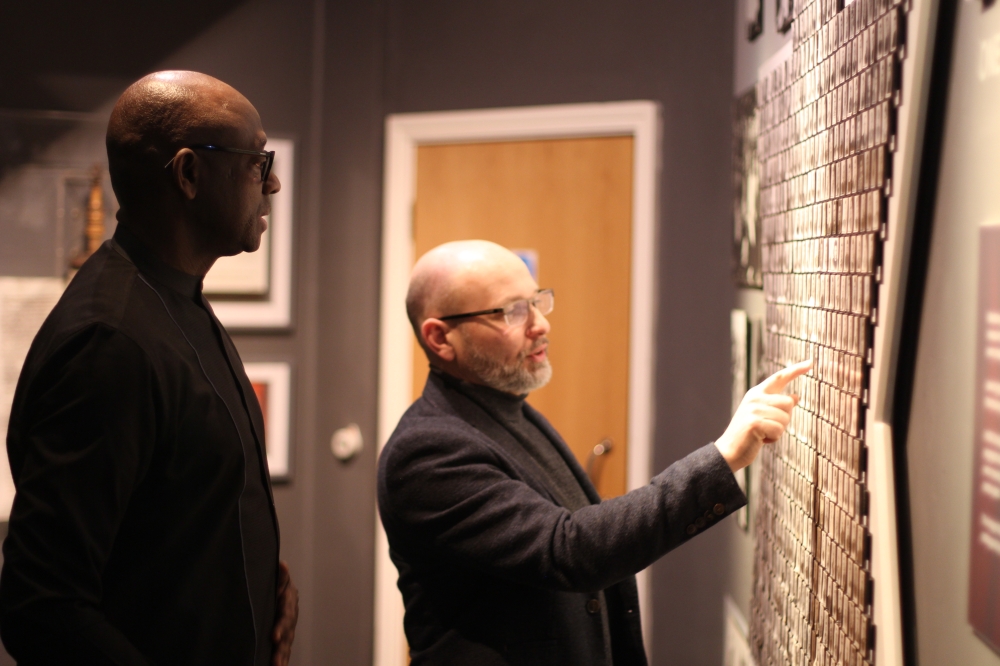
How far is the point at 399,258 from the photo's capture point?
3.02 metres

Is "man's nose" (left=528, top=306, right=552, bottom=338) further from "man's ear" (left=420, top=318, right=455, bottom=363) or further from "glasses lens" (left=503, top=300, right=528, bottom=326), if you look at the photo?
"man's ear" (left=420, top=318, right=455, bottom=363)

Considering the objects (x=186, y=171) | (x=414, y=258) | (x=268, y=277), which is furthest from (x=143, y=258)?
(x=414, y=258)

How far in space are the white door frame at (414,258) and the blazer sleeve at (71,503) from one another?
6.26ft

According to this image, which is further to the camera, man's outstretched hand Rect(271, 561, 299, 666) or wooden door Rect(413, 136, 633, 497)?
wooden door Rect(413, 136, 633, 497)

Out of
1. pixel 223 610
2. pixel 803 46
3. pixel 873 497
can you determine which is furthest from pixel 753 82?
pixel 223 610

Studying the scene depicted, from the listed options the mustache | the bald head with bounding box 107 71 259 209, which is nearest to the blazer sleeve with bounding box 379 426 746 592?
the mustache

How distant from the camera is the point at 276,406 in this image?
2.92 m

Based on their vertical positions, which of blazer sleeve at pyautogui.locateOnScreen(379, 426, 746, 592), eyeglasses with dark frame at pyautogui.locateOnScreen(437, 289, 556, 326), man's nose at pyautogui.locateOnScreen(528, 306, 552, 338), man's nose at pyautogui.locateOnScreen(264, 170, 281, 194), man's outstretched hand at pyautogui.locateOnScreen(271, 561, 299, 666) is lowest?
man's outstretched hand at pyautogui.locateOnScreen(271, 561, 299, 666)

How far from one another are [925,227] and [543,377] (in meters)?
0.82

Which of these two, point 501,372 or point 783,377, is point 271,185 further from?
point 783,377

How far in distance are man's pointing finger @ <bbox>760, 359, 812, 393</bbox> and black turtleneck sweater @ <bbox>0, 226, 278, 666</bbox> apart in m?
0.78

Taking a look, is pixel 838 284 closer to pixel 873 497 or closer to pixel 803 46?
pixel 873 497

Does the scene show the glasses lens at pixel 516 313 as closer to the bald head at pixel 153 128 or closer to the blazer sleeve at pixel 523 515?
the blazer sleeve at pixel 523 515

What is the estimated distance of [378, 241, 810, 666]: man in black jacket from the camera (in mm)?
1222
